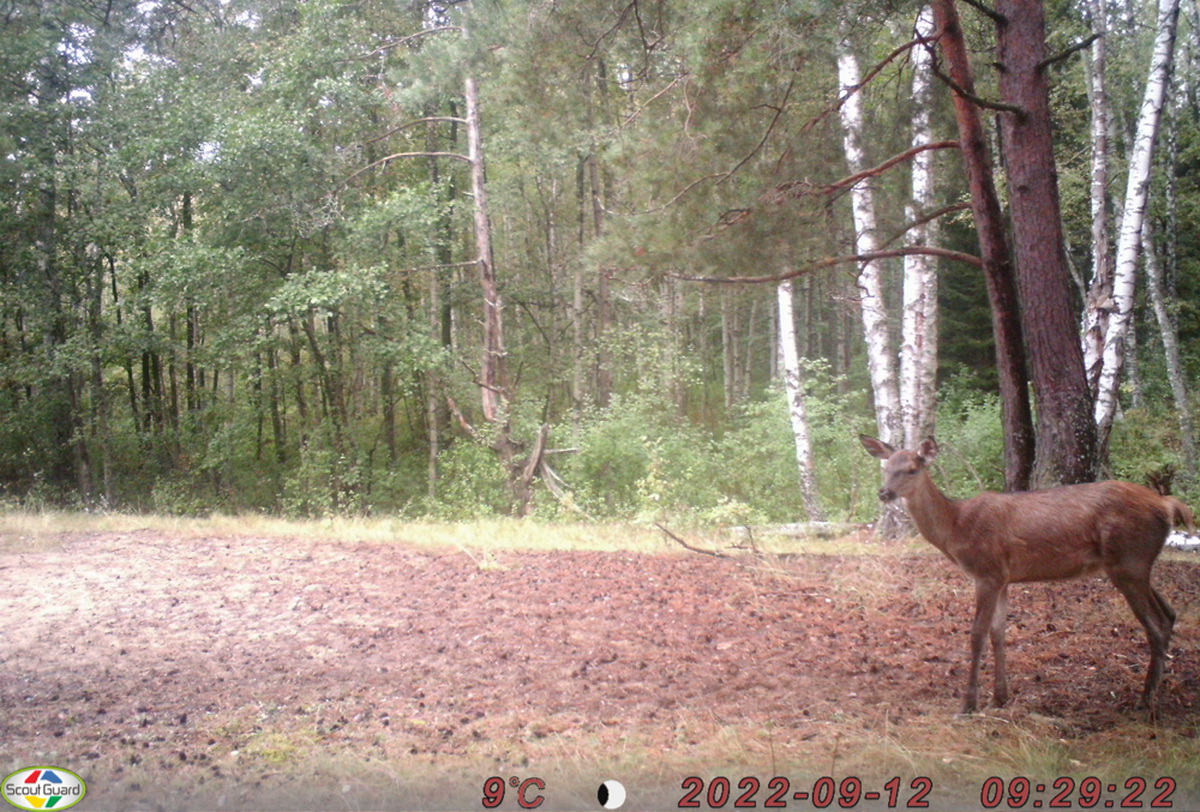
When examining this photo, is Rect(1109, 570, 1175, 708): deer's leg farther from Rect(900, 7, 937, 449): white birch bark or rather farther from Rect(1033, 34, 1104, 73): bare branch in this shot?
Rect(900, 7, 937, 449): white birch bark

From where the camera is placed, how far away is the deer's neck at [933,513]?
4.87m

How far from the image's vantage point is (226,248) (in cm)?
1678

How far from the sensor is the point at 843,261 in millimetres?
6820

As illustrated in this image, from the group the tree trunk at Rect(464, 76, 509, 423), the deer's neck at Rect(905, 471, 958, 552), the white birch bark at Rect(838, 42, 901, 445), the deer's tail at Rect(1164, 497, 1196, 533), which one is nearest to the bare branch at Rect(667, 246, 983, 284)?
the deer's neck at Rect(905, 471, 958, 552)

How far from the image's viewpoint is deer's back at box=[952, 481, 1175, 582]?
452 cm

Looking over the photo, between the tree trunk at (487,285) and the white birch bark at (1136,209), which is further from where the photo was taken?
the tree trunk at (487,285)

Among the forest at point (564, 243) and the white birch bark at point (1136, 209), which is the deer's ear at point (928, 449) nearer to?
the forest at point (564, 243)

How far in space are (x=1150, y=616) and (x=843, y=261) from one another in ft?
10.6

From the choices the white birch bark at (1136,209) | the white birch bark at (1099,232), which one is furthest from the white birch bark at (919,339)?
the white birch bark at (1136,209)

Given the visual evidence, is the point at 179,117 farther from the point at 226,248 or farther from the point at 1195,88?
the point at 1195,88

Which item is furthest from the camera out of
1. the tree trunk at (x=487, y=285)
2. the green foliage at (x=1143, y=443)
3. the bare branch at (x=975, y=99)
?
the tree trunk at (x=487, y=285)

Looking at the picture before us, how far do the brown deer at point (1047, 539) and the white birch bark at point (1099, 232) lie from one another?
3.43 m

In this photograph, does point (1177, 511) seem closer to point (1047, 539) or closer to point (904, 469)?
point (1047, 539)

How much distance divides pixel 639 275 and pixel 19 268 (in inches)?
590
